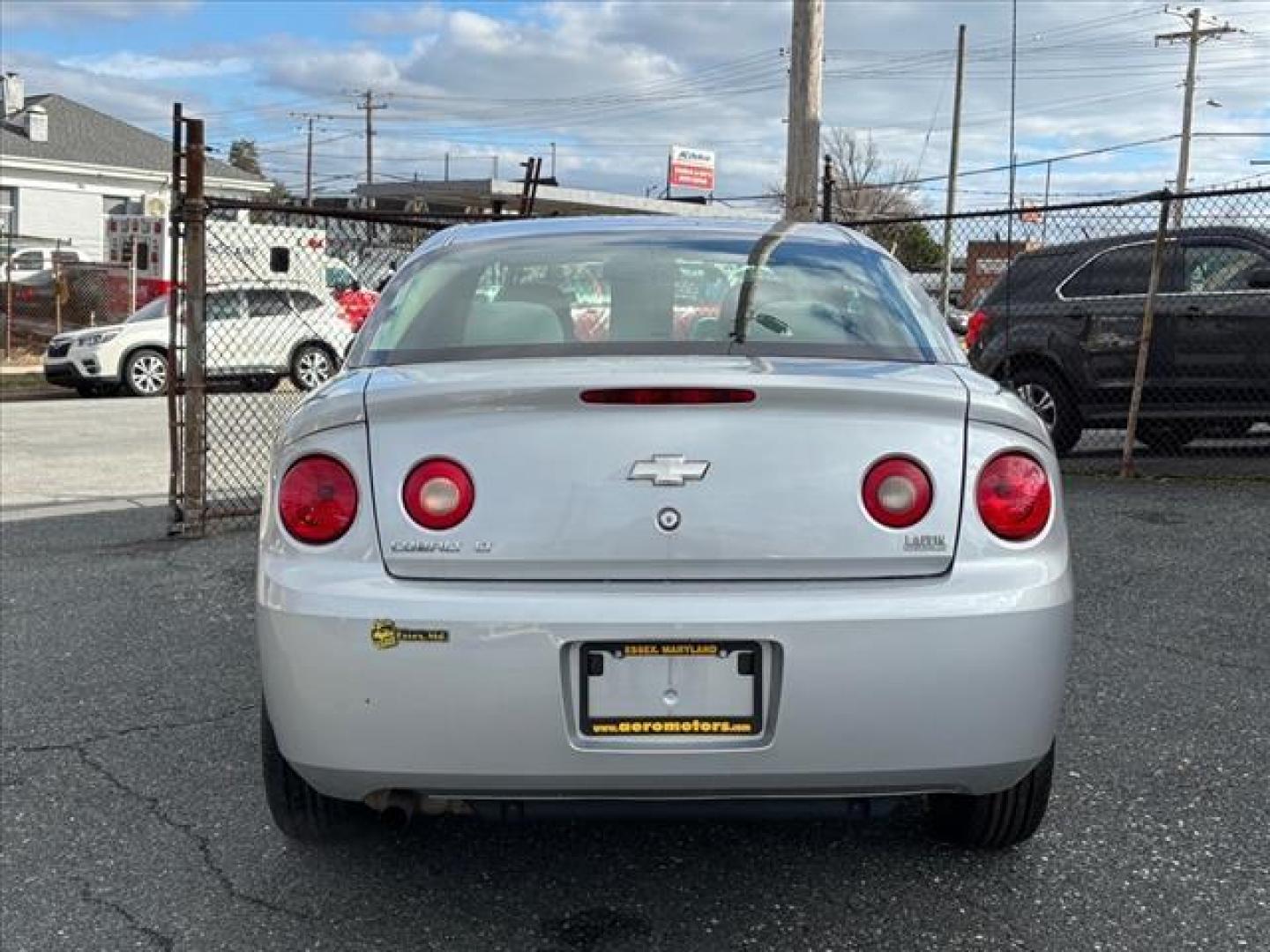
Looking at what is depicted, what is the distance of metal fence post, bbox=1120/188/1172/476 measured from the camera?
27.7ft

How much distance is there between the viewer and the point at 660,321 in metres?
3.29

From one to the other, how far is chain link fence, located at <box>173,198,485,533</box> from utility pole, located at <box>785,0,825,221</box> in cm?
317

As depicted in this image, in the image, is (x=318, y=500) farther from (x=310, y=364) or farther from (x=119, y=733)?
(x=310, y=364)

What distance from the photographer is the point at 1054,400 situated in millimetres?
9609

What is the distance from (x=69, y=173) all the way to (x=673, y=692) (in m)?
41.0

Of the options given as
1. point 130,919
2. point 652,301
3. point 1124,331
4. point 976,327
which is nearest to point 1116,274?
point 1124,331

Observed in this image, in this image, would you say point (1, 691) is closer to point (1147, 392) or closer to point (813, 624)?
point (813, 624)

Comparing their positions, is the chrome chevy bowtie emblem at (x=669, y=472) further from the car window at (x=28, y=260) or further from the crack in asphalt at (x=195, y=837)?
the car window at (x=28, y=260)

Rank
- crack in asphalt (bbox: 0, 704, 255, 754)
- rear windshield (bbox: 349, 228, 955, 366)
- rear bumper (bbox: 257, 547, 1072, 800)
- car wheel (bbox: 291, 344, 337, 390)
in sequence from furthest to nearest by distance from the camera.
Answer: car wheel (bbox: 291, 344, 337, 390), crack in asphalt (bbox: 0, 704, 255, 754), rear windshield (bbox: 349, 228, 955, 366), rear bumper (bbox: 257, 547, 1072, 800)

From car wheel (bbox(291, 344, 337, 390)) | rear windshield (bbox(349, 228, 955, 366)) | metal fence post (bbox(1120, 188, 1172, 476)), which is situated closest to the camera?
rear windshield (bbox(349, 228, 955, 366))

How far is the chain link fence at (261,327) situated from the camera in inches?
292

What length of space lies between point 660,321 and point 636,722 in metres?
1.17

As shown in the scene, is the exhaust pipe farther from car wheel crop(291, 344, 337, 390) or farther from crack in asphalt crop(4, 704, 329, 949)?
car wheel crop(291, 344, 337, 390)

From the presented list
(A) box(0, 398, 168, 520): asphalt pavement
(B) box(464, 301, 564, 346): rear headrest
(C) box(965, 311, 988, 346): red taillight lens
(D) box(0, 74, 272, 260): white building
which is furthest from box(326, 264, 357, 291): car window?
(B) box(464, 301, 564, 346): rear headrest
